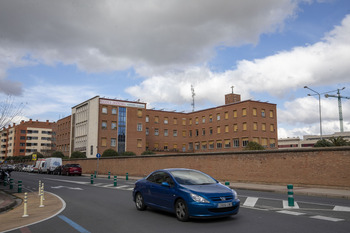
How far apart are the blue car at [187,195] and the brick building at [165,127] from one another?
52.5m

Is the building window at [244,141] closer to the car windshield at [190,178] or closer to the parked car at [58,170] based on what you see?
the parked car at [58,170]

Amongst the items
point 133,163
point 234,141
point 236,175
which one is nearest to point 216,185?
point 236,175

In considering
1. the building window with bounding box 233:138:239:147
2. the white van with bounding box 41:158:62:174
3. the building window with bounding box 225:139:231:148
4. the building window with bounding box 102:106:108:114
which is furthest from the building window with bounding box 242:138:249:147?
the white van with bounding box 41:158:62:174

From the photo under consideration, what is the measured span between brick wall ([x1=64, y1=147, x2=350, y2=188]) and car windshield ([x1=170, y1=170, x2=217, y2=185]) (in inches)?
464

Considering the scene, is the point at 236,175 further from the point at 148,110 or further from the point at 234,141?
the point at 148,110

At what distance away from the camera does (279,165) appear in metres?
20.7

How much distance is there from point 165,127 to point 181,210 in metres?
67.6

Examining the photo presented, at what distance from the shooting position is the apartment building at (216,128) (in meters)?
61.3

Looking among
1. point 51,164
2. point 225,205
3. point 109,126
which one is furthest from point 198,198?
point 109,126

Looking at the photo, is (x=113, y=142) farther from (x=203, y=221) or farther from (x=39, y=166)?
(x=203, y=221)

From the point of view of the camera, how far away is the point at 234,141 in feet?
207

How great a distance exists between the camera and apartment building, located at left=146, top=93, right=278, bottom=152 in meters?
61.3

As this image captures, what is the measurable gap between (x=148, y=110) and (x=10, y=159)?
64735mm

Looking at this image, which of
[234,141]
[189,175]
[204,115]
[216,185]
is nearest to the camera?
[216,185]
